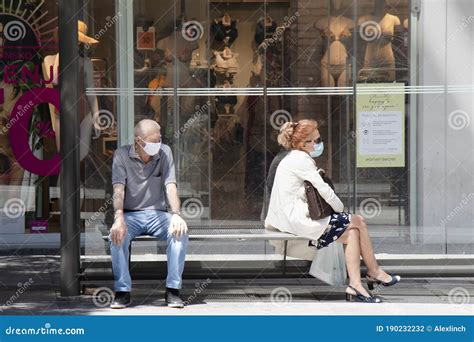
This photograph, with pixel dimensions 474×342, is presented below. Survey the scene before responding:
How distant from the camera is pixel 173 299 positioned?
24.3 feet

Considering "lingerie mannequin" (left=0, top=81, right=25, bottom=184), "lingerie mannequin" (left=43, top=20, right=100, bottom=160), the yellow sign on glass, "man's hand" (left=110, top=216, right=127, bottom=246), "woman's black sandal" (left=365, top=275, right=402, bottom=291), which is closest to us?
"man's hand" (left=110, top=216, right=127, bottom=246)

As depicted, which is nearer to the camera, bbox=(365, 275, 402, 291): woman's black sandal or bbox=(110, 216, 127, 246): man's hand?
bbox=(110, 216, 127, 246): man's hand

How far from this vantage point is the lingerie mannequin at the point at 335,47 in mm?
9359

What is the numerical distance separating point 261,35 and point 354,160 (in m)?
1.33

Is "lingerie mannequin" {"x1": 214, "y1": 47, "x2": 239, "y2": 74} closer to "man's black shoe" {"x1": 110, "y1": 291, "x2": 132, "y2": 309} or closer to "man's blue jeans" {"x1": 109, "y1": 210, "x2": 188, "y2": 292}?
"man's blue jeans" {"x1": 109, "y1": 210, "x2": 188, "y2": 292}

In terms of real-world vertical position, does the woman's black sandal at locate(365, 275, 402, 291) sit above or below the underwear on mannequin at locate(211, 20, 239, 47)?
below

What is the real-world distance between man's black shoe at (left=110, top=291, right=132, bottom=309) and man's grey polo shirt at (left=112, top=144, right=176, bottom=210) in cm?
62

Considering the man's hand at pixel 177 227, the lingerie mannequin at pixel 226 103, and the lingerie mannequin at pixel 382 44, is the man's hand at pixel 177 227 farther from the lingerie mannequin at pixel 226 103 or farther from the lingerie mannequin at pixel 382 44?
the lingerie mannequin at pixel 382 44

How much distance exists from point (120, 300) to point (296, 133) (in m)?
1.71

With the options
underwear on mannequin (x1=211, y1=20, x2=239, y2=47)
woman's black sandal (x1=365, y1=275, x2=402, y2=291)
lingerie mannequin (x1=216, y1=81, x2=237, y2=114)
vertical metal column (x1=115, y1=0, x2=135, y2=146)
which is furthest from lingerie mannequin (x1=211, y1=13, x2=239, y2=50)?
woman's black sandal (x1=365, y1=275, x2=402, y2=291)

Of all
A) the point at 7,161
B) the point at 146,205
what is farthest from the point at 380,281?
the point at 7,161

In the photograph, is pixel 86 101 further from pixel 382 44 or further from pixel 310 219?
pixel 382 44

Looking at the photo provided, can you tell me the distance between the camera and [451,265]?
8555mm

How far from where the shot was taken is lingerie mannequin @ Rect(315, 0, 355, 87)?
936cm
